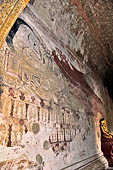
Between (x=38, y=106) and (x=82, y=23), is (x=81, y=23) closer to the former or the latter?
(x=82, y=23)

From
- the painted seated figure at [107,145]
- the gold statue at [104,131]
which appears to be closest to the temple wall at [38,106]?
the painted seated figure at [107,145]

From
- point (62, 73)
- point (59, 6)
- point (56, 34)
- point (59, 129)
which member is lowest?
point (59, 129)

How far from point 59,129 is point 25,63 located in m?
1.39

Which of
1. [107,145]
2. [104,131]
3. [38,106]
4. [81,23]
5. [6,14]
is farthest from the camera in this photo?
[104,131]

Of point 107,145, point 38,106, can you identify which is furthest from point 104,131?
point 38,106

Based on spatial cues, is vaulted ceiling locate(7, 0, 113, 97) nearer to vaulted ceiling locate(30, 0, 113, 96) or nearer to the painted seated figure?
vaulted ceiling locate(30, 0, 113, 96)

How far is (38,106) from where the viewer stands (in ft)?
7.57

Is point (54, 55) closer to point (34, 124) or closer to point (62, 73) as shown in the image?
point (62, 73)

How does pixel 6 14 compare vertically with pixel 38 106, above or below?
above

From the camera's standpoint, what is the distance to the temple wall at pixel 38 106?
5.84 feet

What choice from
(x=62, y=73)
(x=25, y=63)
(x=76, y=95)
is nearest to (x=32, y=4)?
A: (x=25, y=63)

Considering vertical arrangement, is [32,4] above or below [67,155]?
above

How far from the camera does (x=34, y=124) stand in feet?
6.95

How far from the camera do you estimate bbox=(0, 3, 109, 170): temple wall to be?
1.78m
